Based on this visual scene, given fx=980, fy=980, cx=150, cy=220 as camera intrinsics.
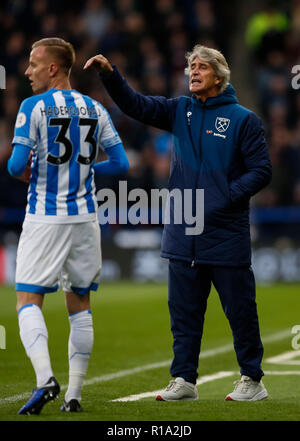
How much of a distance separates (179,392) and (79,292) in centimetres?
107

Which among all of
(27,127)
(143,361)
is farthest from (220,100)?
(143,361)

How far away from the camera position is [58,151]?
16.6 ft

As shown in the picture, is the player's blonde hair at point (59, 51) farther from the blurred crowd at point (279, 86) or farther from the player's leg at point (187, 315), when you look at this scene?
the blurred crowd at point (279, 86)

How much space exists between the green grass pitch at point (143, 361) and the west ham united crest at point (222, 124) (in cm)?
160

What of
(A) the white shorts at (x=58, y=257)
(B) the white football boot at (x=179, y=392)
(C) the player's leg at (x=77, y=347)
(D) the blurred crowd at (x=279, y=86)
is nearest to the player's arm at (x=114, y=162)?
(A) the white shorts at (x=58, y=257)

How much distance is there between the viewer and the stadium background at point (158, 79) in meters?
15.8

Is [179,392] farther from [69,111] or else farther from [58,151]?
[69,111]

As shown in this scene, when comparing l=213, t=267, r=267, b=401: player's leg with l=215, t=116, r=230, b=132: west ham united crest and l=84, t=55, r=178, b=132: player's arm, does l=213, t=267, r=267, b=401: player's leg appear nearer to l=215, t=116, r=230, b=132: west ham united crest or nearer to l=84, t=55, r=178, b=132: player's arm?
l=215, t=116, r=230, b=132: west ham united crest

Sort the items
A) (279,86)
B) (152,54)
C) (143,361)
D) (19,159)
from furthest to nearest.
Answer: (152,54), (279,86), (143,361), (19,159)

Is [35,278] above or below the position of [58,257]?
below

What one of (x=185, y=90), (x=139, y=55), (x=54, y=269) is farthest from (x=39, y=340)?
(x=139, y=55)

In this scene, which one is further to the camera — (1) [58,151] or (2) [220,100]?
(2) [220,100]

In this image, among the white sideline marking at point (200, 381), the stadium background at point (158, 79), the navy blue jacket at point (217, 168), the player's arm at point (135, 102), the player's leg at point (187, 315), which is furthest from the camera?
the stadium background at point (158, 79)

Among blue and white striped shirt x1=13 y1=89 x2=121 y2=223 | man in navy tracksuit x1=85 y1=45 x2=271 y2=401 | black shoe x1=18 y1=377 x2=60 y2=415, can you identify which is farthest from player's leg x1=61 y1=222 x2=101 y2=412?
man in navy tracksuit x1=85 y1=45 x2=271 y2=401
